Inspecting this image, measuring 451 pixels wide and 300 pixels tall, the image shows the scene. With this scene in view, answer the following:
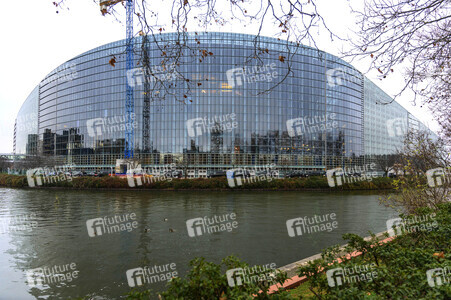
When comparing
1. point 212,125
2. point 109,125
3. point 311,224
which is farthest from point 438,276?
point 109,125

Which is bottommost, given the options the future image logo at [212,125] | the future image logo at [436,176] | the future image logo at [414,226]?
the future image logo at [414,226]

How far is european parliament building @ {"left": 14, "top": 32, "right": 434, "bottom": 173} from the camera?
197 feet

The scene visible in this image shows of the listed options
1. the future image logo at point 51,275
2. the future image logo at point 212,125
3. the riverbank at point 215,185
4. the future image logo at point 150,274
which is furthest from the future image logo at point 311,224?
the future image logo at point 212,125

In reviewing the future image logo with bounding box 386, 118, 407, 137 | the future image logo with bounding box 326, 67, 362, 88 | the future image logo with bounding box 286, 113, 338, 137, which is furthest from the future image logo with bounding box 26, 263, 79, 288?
the future image logo with bounding box 386, 118, 407, 137

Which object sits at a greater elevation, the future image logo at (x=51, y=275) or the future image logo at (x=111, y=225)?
the future image logo at (x=51, y=275)

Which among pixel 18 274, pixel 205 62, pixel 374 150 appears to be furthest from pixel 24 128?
pixel 374 150

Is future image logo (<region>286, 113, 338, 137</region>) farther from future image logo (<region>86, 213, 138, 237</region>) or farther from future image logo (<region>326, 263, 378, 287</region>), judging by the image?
future image logo (<region>326, 263, 378, 287</region>)

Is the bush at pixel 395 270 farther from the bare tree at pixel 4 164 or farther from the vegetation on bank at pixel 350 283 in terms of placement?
the bare tree at pixel 4 164

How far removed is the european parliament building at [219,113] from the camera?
60.2 m

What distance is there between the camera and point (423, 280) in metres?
3.14

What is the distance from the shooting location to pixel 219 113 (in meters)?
60.8

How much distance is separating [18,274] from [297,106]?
2510 inches

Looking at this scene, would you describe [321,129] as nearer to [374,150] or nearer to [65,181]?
[374,150]

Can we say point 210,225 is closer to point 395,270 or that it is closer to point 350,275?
point 350,275
